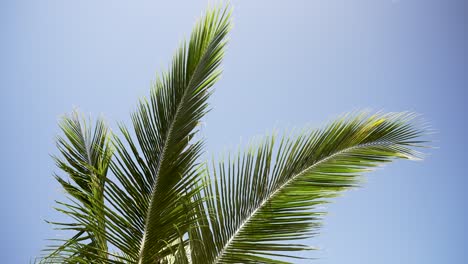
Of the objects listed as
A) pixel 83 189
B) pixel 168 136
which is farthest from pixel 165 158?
pixel 83 189

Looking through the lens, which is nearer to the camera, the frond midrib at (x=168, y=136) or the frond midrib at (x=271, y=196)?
the frond midrib at (x=271, y=196)

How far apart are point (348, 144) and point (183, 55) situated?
4.87 ft

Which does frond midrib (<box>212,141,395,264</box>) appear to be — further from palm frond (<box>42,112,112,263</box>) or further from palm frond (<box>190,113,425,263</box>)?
palm frond (<box>42,112,112,263</box>)

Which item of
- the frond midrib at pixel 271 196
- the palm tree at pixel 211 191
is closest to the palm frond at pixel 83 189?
the palm tree at pixel 211 191

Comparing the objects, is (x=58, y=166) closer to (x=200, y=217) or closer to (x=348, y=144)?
(x=200, y=217)

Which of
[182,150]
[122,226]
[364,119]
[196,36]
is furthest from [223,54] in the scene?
[122,226]

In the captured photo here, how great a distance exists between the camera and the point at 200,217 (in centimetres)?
299

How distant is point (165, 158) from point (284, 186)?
93 centimetres

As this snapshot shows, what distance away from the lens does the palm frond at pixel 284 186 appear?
2.87 metres

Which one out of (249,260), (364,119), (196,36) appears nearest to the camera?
(249,260)

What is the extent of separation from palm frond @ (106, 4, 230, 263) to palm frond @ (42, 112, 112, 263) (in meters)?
0.14

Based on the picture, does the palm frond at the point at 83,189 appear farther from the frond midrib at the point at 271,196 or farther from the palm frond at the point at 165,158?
the frond midrib at the point at 271,196

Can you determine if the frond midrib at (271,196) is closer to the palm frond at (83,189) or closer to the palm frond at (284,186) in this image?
the palm frond at (284,186)

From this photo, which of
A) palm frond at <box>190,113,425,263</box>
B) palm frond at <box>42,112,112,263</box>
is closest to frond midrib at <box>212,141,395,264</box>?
palm frond at <box>190,113,425,263</box>
